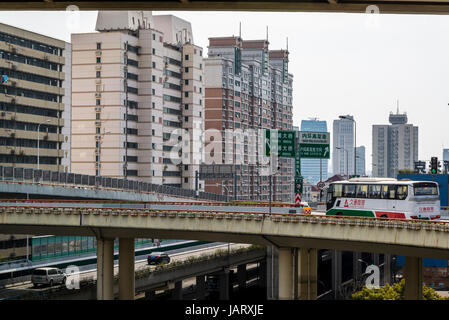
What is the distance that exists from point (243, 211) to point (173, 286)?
38.8 m

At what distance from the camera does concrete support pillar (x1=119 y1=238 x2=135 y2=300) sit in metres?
61.6

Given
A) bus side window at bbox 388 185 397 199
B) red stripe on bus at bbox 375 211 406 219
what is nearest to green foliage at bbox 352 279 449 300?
red stripe on bus at bbox 375 211 406 219

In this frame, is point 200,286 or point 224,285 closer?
point 200,286

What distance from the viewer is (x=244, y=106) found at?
169 meters

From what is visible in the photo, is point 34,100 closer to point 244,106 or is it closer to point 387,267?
point 387,267

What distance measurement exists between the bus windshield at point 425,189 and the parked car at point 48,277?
1508 inches

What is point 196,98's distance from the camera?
14238 centimetres

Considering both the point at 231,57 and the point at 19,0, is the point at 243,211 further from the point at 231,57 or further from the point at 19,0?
the point at 231,57

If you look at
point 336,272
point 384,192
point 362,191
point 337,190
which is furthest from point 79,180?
point 384,192

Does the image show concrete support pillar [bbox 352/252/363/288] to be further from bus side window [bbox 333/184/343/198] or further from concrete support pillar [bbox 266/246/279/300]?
bus side window [bbox 333/184/343/198]

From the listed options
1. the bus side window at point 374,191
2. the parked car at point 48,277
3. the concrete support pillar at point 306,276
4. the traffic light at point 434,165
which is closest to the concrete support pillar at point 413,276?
the bus side window at point 374,191

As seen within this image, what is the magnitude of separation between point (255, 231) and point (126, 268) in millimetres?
16501

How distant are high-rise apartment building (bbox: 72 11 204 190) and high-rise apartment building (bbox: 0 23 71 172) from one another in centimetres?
874

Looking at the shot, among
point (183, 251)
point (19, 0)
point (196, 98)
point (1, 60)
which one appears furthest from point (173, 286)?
point (19, 0)
